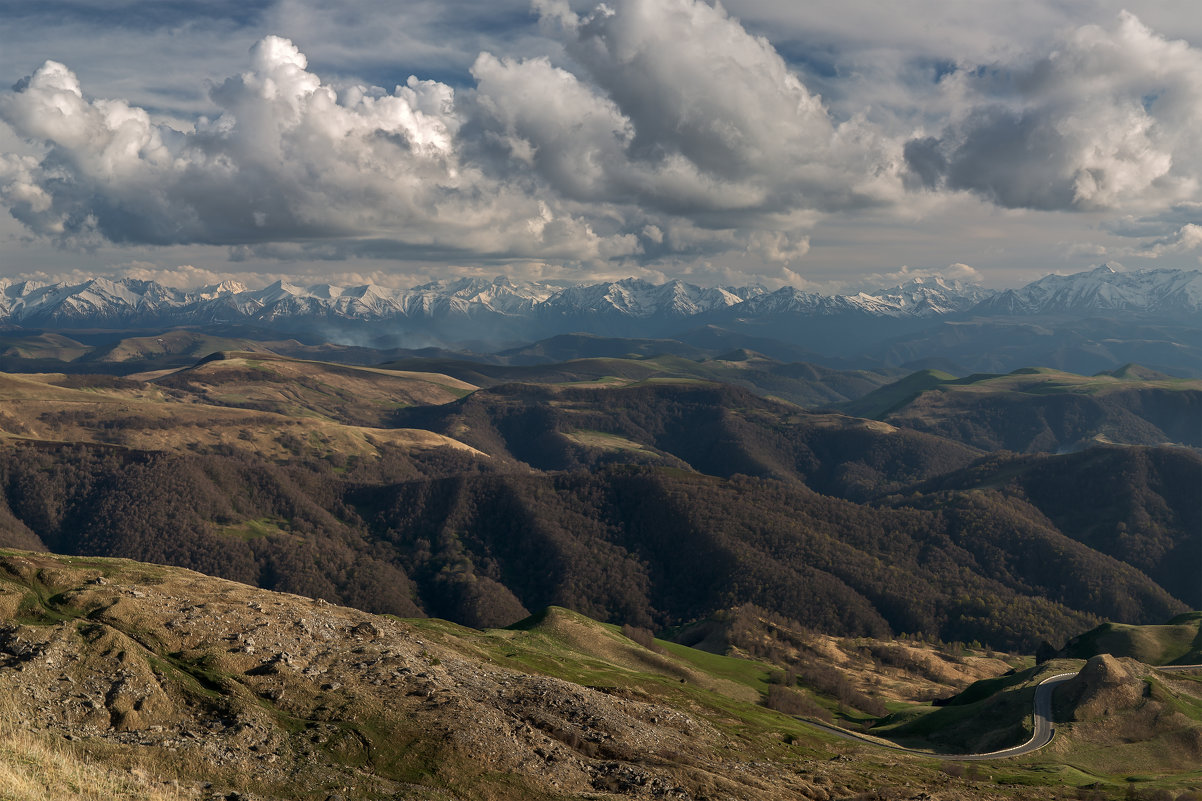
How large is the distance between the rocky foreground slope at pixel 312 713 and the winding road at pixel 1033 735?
4601 centimetres

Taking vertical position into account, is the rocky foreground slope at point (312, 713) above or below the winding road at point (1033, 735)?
above

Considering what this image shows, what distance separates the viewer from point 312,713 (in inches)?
2904

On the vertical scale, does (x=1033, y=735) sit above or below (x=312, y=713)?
below

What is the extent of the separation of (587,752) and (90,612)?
53330mm

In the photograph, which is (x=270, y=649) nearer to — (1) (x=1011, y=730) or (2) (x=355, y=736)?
(2) (x=355, y=736)

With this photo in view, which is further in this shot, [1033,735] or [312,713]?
[1033,735]

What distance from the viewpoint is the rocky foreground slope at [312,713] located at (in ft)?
210

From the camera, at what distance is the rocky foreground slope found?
63.9 meters

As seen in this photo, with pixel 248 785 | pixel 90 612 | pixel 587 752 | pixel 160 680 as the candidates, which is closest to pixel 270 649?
pixel 160 680

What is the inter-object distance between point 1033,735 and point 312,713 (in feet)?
481

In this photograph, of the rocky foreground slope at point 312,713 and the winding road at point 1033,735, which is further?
the winding road at point 1033,735

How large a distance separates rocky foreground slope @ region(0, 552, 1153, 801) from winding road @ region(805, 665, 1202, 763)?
1812 inches

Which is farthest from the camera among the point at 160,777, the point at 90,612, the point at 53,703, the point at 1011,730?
the point at 1011,730

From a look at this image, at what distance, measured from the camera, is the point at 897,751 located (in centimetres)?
14900
